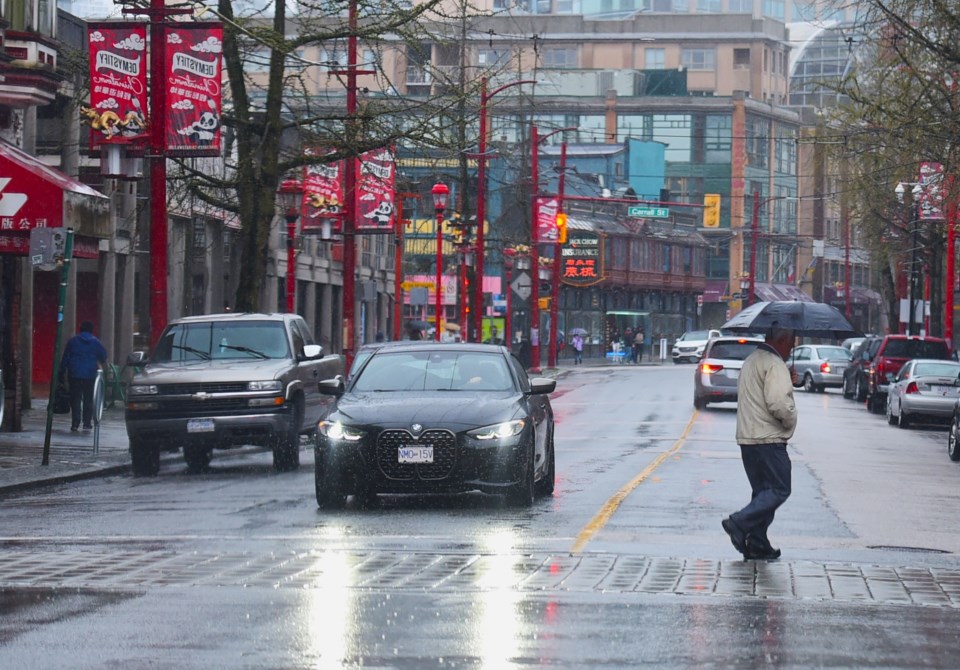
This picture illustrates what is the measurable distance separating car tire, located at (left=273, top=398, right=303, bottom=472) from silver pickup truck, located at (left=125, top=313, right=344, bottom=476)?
1 centimetres

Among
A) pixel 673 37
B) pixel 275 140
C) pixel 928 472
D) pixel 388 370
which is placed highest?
pixel 673 37

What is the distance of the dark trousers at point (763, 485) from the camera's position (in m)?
12.9

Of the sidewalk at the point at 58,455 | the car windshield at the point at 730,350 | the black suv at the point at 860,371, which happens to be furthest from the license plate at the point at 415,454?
the black suv at the point at 860,371

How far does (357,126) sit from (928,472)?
461 inches

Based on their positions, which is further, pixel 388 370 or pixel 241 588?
pixel 388 370

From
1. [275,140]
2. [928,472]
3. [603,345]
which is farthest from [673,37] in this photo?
[928,472]

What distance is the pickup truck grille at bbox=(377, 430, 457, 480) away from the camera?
1602 cm

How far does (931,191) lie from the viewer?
42.1 metres

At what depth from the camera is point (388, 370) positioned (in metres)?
17.7

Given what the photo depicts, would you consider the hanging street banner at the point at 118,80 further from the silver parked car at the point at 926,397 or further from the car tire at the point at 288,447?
the silver parked car at the point at 926,397

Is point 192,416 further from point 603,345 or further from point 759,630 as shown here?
point 603,345

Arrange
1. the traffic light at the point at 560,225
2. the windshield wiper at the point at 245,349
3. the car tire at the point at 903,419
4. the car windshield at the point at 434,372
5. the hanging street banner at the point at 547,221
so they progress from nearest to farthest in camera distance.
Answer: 1. the car windshield at the point at 434,372
2. the windshield wiper at the point at 245,349
3. the car tire at the point at 903,419
4. the hanging street banner at the point at 547,221
5. the traffic light at the point at 560,225

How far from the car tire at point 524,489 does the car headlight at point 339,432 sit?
4.89ft

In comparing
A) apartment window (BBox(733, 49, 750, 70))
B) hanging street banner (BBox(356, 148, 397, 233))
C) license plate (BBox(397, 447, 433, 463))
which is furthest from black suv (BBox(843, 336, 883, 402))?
apartment window (BBox(733, 49, 750, 70))
